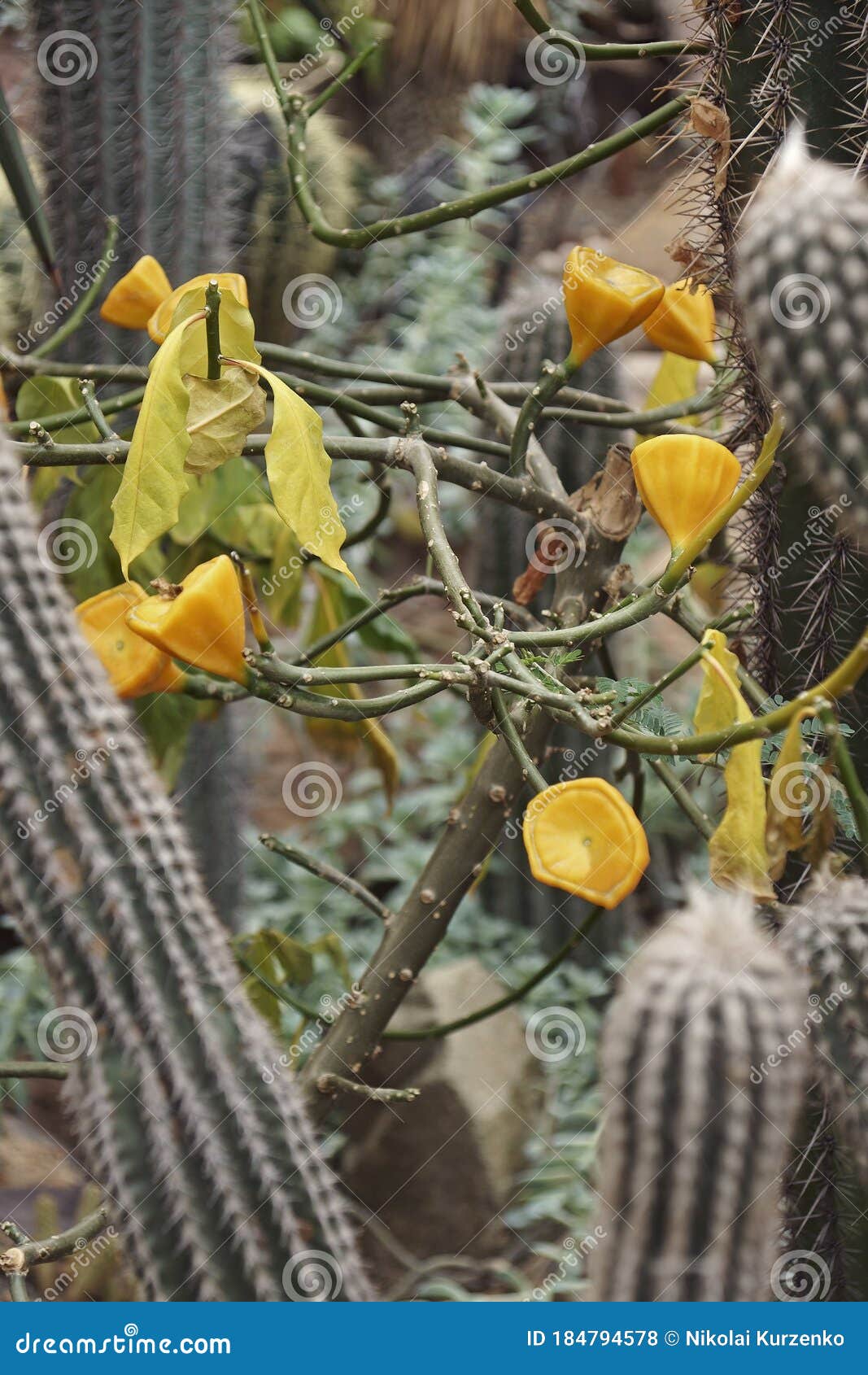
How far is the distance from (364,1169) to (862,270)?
1.88m

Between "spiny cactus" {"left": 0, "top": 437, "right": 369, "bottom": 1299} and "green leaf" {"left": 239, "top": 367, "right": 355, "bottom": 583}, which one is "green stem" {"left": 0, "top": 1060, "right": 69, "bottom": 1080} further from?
"green leaf" {"left": 239, "top": 367, "right": 355, "bottom": 583}

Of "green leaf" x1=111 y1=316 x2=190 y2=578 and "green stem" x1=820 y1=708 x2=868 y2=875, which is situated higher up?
"green leaf" x1=111 y1=316 x2=190 y2=578

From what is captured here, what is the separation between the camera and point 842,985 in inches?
22.5

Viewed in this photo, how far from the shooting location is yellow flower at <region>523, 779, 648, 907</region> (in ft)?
1.99

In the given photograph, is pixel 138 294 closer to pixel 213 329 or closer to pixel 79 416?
pixel 79 416

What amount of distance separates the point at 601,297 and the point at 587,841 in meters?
0.38

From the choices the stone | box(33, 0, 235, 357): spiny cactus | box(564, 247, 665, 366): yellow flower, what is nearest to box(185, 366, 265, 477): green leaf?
box(564, 247, 665, 366): yellow flower

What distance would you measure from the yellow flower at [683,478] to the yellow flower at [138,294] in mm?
420

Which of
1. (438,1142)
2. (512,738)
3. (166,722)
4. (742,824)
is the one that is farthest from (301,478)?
(438,1142)

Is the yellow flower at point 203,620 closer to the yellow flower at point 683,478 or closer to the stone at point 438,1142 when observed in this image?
the yellow flower at point 683,478

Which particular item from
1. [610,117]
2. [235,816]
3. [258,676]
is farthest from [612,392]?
[610,117]

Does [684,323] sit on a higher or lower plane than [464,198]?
lower

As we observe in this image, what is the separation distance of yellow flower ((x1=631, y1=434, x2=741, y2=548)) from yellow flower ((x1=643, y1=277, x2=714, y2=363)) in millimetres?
246

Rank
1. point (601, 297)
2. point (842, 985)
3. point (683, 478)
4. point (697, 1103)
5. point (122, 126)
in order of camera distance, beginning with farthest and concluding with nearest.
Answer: point (122, 126), point (601, 297), point (683, 478), point (842, 985), point (697, 1103)
